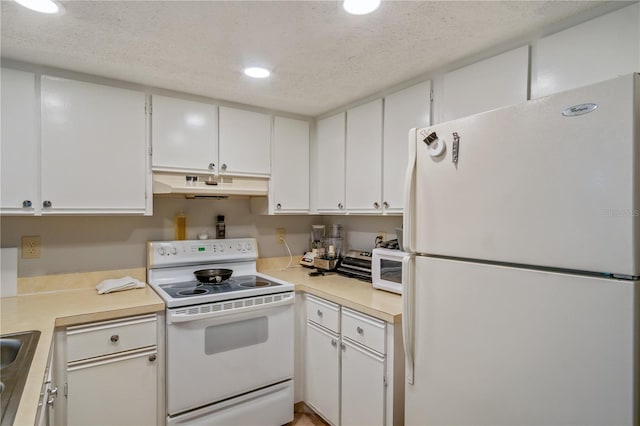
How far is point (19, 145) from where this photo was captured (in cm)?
187

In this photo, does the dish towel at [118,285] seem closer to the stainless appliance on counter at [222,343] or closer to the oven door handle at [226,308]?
the stainless appliance on counter at [222,343]

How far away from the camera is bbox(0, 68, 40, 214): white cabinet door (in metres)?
1.83

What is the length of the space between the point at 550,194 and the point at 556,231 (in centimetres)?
11

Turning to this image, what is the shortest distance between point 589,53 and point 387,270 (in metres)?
1.43

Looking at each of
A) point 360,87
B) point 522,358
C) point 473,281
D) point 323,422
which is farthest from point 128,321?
point 360,87

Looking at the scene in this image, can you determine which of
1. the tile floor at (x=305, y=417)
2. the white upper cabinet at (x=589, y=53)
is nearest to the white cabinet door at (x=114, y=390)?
the tile floor at (x=305, y=417)

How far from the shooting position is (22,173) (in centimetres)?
188

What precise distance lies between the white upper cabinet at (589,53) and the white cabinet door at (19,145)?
100 inches

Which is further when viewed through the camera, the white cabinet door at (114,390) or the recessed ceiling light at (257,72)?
the recessed ceiling light at (257,72)

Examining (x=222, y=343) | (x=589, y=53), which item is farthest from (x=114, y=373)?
(x=589, y=53)

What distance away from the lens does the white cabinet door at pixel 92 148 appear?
195 centimetres

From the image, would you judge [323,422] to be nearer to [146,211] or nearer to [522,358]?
[522,358]

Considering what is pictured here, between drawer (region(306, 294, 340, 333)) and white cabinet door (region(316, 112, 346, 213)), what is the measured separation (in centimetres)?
74

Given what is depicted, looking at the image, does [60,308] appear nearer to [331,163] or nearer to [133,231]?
[133,231]
